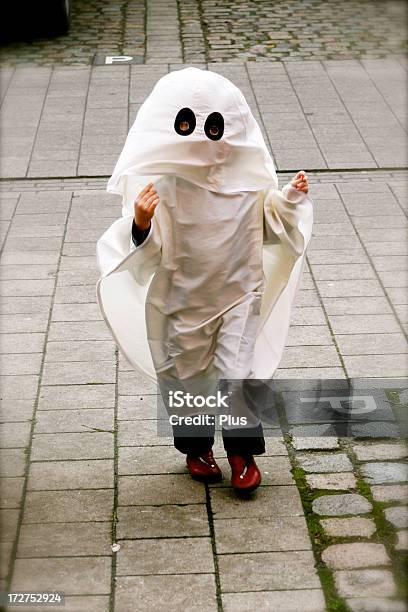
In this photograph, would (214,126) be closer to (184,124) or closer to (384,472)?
(184,124)

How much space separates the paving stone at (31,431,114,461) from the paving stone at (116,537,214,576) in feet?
2.58

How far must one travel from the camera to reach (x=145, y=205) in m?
4.35

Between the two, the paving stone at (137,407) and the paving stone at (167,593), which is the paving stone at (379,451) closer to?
the paving stone at (137,407)

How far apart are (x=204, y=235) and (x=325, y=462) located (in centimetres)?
138

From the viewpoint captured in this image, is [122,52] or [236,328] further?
[122,52]

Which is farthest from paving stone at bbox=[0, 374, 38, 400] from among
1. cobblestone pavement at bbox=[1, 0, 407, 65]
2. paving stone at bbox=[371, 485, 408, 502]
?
cobblestone pavement at bbox=[1, 0, 407, 65]

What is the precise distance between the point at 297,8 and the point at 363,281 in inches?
356

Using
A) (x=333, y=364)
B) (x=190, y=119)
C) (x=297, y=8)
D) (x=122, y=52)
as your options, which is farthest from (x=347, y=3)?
(x=190, y=119)

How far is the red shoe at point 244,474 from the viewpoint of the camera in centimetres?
474

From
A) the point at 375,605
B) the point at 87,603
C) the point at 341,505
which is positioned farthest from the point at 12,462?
the point at 375,605

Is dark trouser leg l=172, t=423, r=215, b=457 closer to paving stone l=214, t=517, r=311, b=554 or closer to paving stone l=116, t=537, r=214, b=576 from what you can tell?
paving stone l=214, t=517, r=311, b=554

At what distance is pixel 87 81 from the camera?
12383mm

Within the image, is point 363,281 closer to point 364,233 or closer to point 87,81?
point 364,233

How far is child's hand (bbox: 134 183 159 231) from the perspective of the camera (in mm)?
4352
